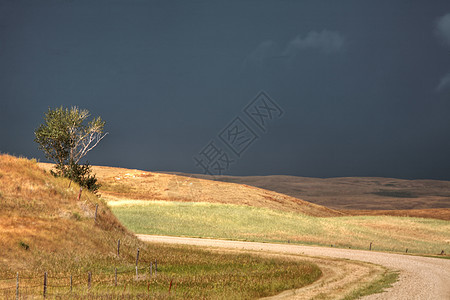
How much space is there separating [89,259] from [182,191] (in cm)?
6471

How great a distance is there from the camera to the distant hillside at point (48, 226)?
27.4 meters

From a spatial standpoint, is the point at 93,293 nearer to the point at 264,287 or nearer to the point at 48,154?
the point at 264,287

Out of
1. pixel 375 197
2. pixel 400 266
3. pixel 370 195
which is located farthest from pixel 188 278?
pixel 370 195

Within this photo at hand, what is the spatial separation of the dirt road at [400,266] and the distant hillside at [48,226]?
→ 10.2 metres

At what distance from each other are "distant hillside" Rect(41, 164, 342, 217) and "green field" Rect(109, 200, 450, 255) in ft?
35.6

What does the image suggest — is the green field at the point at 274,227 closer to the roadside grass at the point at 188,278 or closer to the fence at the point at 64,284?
the roadside grass at the point at 188,278

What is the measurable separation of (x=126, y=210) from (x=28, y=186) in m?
33.6

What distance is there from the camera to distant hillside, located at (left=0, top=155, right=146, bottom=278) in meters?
27.4

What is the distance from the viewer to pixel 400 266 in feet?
108

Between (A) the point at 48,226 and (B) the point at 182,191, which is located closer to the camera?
(A) the point at 48,226

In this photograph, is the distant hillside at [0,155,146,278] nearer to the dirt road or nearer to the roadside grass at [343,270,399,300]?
the dirt road

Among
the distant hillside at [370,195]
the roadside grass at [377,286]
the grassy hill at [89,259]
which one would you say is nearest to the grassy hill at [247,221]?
the grassy hill at [89,259]

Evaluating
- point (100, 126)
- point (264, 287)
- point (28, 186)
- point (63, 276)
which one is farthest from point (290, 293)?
point (100, 126)

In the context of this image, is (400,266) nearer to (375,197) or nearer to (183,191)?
(183,191)
